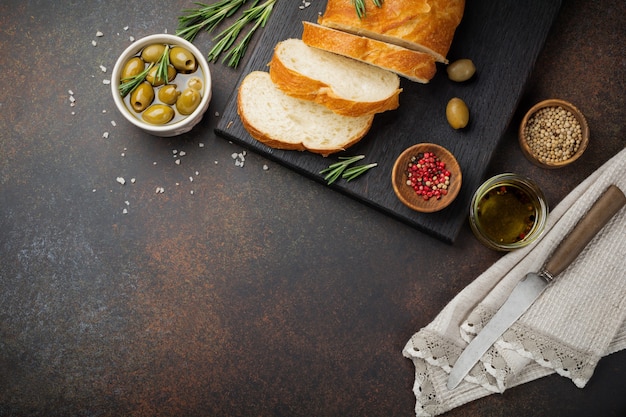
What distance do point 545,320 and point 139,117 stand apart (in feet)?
→ 5.11

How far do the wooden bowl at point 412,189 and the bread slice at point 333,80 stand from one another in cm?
18

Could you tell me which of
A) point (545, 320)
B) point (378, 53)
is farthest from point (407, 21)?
point (545, 320)

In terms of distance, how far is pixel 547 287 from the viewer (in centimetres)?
181

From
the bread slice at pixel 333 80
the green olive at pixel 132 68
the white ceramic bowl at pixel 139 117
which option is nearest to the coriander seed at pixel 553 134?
the bread slice at pixel 333 80

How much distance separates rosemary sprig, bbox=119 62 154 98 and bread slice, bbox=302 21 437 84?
603 millimetres

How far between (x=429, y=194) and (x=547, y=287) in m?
0.52

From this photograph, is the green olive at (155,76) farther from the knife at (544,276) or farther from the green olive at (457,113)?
the knife at (544,276)

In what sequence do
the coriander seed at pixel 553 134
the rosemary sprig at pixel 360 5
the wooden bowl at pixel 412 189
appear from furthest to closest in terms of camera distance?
the coriander seed at pixel 553 134, the wooden bowl at pixel 412 189, the rosemary sprig at pixel 360 5

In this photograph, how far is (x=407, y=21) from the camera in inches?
65.9

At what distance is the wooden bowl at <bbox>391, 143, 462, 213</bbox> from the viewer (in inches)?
69.3

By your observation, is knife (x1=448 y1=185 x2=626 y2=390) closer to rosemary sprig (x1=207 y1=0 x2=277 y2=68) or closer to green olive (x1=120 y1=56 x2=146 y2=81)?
rosemary sprig (x1=207 y1=0 x2=277 y2=68)

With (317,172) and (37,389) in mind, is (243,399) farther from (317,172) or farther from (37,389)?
(317,172)

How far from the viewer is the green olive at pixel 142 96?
1821 mm

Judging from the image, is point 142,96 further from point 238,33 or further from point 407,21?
point 407,21
